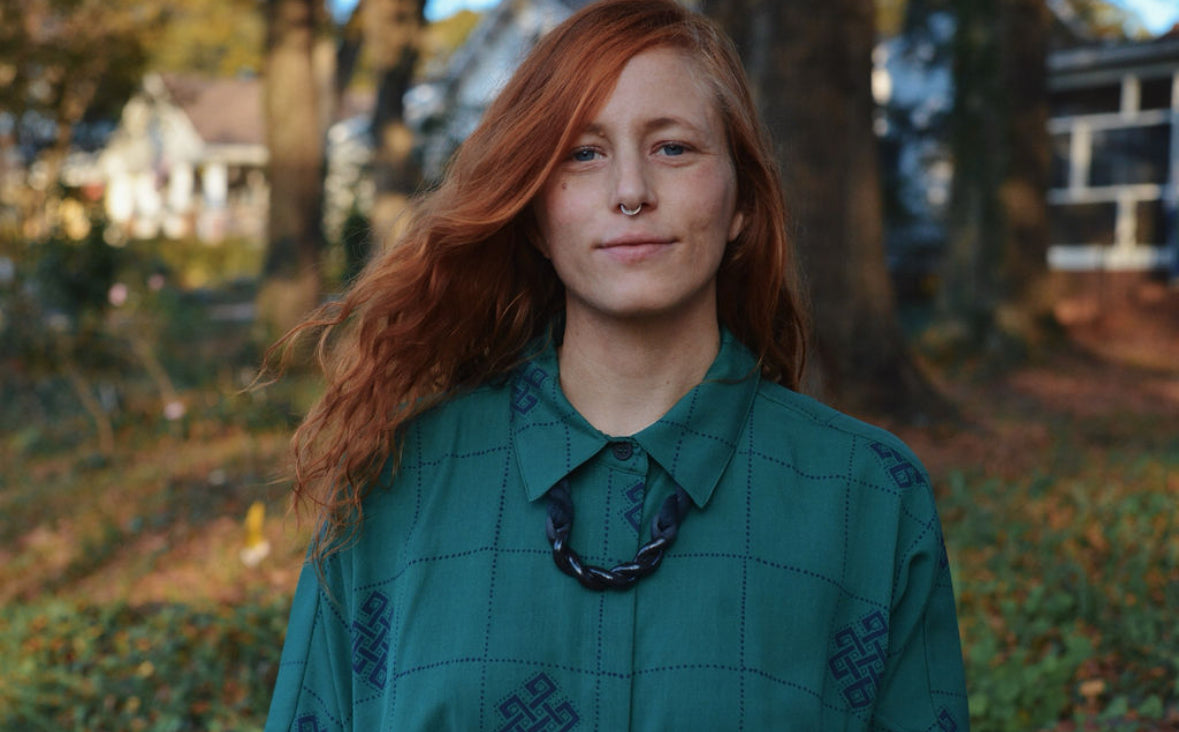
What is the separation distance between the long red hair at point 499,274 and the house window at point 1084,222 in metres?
20.4

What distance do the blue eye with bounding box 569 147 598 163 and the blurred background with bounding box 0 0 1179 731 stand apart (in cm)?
38

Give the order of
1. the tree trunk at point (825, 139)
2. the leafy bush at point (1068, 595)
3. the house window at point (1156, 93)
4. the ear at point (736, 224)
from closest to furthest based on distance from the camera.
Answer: the ear at point (736, 224) → the leafy bush at point (1068, 595) → the tree trunk at point (825, 139) → the house window at point (1156, 93)

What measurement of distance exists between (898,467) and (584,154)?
28.4 inches

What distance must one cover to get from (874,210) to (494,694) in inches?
347

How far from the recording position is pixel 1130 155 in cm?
2211

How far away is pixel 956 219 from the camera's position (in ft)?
52.4

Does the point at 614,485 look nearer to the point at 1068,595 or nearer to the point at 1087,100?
the point at 1068,595

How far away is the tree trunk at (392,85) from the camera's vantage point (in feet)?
46.2

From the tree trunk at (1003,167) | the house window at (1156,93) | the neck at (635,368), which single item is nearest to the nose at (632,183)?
the neck at (635,368)

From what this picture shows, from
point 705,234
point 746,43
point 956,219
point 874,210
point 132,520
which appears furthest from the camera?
point 956,219

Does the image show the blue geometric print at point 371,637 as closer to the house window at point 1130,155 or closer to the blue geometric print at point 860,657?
the blue geometric print at point 860,657

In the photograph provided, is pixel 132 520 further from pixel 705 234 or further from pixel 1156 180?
pixel 1156 180

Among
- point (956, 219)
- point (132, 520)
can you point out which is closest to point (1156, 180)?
point (956, 219)

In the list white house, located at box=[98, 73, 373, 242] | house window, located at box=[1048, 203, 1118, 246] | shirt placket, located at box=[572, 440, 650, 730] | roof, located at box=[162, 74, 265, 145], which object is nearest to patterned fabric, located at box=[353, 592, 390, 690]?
shirt placket, located at box=[572, 440, 650, 730]
